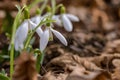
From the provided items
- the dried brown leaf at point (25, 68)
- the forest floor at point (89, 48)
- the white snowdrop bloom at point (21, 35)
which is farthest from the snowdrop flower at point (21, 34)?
the dried brown leaf at point (25, 68)

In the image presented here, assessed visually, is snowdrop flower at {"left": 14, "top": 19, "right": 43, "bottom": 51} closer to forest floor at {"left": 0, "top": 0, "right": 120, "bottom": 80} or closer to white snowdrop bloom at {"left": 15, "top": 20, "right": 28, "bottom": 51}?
white snowdrop bloom at {"left": 15, "top": 20, "right": 28, "bottom": 51}

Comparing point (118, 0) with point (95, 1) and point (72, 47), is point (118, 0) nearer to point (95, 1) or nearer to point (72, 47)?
point (95, 1)


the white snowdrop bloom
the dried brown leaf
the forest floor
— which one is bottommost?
the forest floor

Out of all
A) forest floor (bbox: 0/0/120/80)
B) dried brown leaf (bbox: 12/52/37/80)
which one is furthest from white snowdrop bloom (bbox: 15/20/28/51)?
dried brown leaf (bbox: 12/52/37/80)

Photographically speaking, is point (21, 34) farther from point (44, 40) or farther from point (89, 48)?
point (89, 48)

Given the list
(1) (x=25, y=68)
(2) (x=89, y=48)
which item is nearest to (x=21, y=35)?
(1) (x=25, y=68)

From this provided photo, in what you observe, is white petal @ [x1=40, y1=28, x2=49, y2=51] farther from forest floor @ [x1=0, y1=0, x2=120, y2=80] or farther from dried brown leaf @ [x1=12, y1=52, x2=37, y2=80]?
dried brown leaf @ [x1=12, y1=52, x2=37, y2=80]

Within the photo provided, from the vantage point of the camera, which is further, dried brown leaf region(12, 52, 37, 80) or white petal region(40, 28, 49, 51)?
white petal region(40, 28, 49, 51)

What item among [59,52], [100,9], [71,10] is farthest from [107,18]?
[59,52]

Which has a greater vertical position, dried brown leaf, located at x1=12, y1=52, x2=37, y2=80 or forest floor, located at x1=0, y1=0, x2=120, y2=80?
dried brown leaf, located at x1=12, y1=52, x2=37, y2=80

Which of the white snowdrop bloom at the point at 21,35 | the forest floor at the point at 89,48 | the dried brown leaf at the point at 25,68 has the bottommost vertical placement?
the forest floor at the point at 89,48

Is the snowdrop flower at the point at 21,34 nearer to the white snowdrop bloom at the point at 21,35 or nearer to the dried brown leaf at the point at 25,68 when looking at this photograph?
the white snowdrop bloom at the point at 21,35
